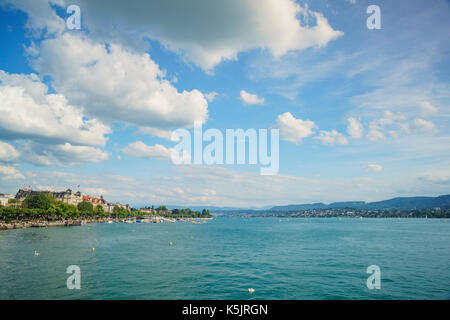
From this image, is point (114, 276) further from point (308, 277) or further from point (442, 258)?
point (442, 258)

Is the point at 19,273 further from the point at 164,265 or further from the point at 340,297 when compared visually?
the point at 340,297

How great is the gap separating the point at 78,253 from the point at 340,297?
4387 centimetres

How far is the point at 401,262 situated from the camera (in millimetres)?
42531
